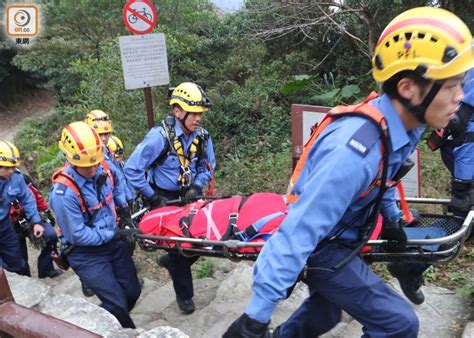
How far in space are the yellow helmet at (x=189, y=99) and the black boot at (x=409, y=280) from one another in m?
2.50

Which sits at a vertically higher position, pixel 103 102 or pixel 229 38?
pixel 229 38

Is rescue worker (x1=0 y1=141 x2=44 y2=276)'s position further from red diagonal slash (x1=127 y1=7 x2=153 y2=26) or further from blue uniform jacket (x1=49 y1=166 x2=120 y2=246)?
red diagonal slash (x1=127 y1=7 x2=153 y2=26)

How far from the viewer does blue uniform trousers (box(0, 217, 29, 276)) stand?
5570 mm

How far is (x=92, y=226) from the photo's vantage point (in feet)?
13.5

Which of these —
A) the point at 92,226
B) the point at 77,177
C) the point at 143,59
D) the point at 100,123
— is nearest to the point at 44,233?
the point at 100,123

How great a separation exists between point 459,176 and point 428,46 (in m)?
2.14

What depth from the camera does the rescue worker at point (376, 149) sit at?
1.93 m

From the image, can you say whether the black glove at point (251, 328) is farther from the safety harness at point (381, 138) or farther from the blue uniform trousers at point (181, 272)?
the blue uniform trousers at point (181, 272)

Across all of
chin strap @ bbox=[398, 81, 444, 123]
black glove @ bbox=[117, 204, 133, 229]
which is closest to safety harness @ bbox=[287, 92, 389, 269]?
chin strap @ bbox=[398, 81, 444, 123]

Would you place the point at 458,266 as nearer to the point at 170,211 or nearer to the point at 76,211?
the point at 170,211

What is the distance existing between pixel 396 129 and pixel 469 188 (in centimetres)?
204

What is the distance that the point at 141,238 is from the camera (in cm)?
376

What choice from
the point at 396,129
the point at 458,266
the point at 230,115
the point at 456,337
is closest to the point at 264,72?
the point at 230,115

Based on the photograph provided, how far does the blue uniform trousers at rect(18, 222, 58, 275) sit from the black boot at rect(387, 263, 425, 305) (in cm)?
433
